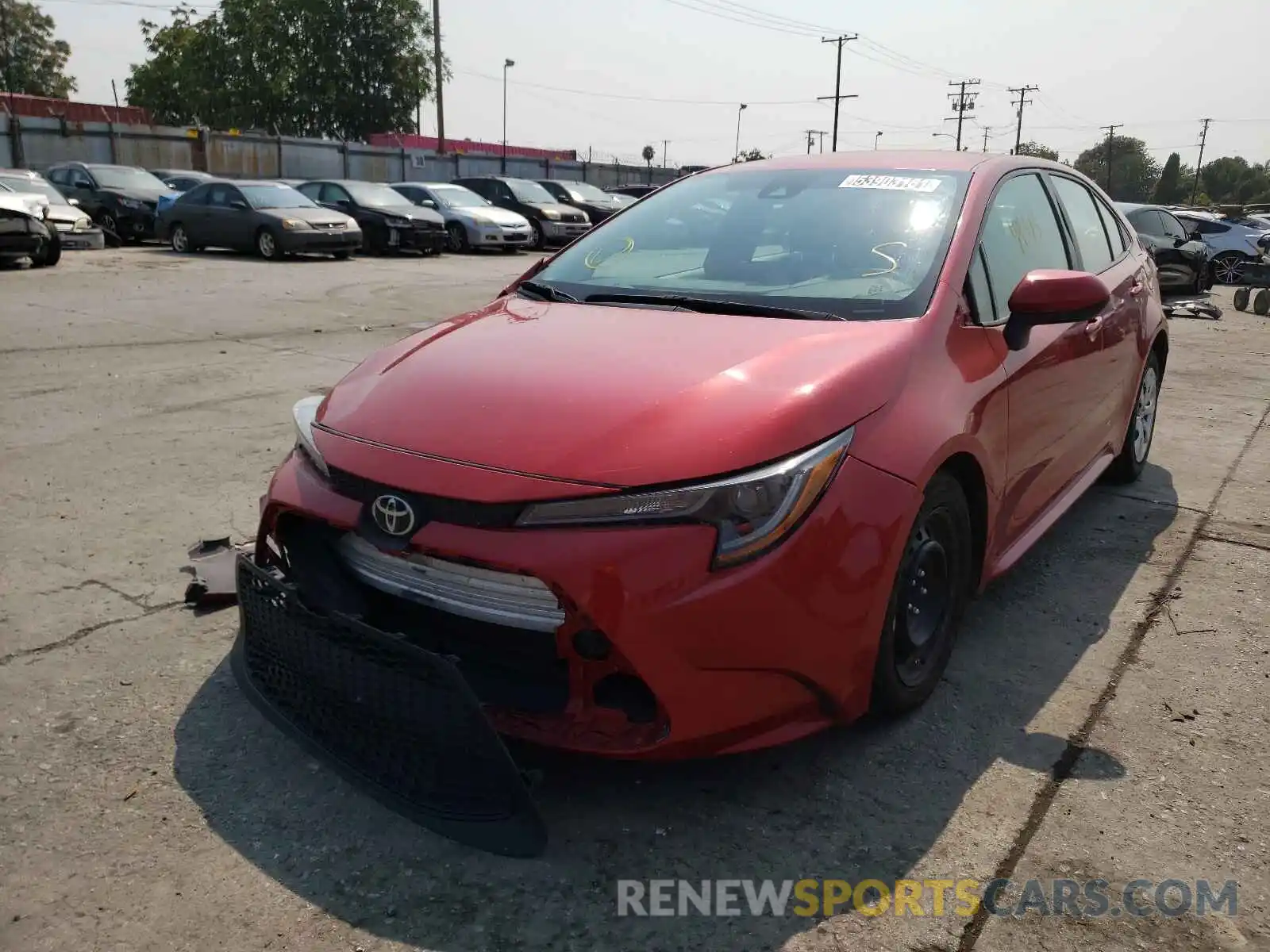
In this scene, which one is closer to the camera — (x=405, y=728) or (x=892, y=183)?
(x=405, y=728)

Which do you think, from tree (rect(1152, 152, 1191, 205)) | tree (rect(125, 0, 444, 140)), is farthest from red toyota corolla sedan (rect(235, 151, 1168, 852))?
tree (rect(1152, 152, 1191, 205))

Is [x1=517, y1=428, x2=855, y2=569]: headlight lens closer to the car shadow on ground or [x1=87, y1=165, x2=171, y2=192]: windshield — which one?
the car shadow on ground

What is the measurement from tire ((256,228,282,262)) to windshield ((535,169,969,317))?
14.8m

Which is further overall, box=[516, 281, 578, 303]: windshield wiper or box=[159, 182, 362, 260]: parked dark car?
box=[159, 182, 362, 260]: parked dark car

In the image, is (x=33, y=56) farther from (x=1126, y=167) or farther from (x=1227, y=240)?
(x=1126, y=167)

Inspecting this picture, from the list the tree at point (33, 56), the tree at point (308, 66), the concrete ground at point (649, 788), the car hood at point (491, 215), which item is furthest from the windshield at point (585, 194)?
the tree at point (33, 56)

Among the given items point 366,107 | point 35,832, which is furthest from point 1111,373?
point 366,107

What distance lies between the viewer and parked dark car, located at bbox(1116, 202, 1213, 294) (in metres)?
16.5

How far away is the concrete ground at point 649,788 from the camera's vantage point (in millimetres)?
2107

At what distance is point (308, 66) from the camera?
56781 millimetres

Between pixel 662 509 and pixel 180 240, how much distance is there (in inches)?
743

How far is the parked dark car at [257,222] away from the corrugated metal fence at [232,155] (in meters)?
16.0

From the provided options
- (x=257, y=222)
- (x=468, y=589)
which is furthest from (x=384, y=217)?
(x=468, y=589)

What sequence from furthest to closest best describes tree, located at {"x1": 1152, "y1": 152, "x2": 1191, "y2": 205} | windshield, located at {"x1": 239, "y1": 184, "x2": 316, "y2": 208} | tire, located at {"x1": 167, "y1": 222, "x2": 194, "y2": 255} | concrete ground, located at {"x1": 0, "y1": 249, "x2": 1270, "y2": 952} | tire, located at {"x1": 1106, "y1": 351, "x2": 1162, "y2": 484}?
tree, located at {"x1": 1152, "y1": 152, "x2": 1191, "y2": 205}, tire, located at {"x1": 167, "y1": 222, "x2": 194, "y2": 255}, windshield, located at {"x1": 239, "y1": 184, "x2": 316, "y2": 208}, tire, located at {"x1": 1106, "y1": 351, "x2": 1162, "y2": 484}, concrete ground, located at {"x1": 0, "y1": 249, "x2": 1270, "y2": 952}
